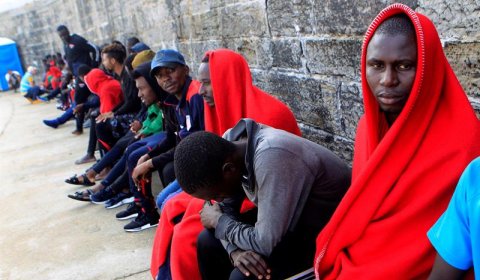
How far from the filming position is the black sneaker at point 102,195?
4.47 m

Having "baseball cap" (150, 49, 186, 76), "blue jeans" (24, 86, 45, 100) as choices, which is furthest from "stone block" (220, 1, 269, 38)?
"blue jeans" (24, 86, 45, 100)

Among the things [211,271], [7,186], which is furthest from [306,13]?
[7,186]

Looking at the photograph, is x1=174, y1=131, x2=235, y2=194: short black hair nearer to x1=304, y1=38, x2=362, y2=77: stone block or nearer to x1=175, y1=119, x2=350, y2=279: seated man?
x1=175, y1=119, x2=350, y2=279: seated man

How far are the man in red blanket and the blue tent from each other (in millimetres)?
18261

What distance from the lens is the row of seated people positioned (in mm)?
1537

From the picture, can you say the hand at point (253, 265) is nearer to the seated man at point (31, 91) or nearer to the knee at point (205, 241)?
the knee at point (205, 241)

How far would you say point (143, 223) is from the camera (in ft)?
13.0

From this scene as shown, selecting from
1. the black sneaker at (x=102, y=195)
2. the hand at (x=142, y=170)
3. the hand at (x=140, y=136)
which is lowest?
the black sneaker at (x=102, y=195)

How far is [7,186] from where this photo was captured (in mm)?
5789

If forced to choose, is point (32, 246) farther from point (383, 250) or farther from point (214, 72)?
point (383, 250)

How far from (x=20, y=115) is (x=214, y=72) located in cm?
1006

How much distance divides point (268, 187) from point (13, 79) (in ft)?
57.8

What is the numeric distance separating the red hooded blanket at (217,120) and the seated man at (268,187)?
0.44 metres

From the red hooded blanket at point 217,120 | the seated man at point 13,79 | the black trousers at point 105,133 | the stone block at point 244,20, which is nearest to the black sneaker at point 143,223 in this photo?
the red hooded blanket at point 217,120
